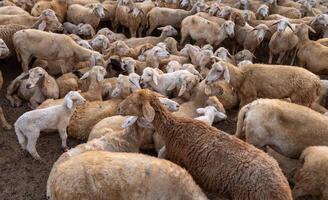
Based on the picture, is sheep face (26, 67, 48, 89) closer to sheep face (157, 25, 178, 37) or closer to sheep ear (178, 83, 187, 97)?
sheep ear (178, 83, 187, 97)

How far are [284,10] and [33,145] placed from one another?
9.11 meters

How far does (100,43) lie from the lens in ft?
36.3

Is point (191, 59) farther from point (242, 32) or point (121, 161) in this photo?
point (121, 161)

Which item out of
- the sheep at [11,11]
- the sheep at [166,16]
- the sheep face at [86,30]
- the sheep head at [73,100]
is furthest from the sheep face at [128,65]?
the sheep at [11,11]

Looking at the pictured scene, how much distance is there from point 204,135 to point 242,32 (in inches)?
Answer: 255

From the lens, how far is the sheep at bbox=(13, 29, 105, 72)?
9836 millimetres

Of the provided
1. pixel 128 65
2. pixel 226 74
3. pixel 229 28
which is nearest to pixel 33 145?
pixel 128 65

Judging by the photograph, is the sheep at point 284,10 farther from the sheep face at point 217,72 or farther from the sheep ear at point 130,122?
the sheep ear at point 130,122

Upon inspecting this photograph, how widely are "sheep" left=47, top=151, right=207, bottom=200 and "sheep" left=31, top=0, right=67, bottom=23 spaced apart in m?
7.96

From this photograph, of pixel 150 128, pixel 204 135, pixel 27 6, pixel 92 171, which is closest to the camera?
pixel 92 171

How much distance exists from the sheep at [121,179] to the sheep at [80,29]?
7255mm

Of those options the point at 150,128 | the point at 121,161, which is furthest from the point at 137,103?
the point at 121,161

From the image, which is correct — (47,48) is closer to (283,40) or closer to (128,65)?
(128,65)

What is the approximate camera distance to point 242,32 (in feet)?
39.5
